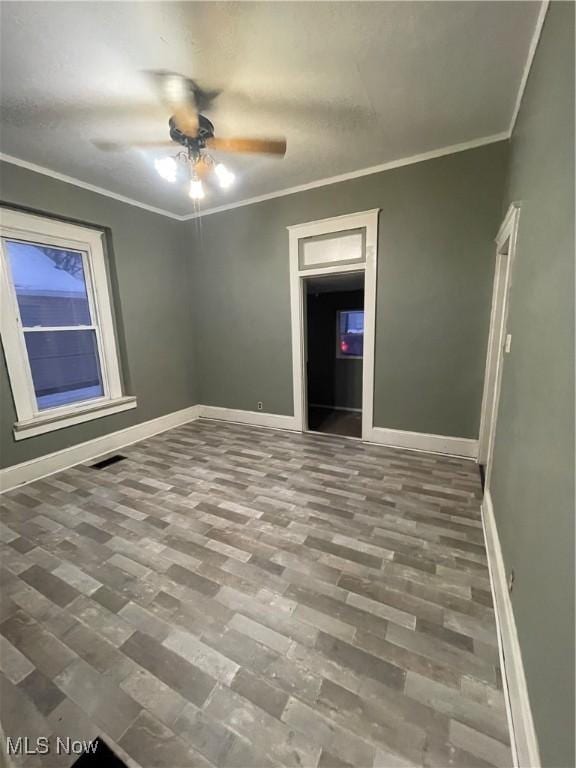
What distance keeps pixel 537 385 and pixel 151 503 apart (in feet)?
9.03

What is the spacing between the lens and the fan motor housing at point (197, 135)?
7.08 ft

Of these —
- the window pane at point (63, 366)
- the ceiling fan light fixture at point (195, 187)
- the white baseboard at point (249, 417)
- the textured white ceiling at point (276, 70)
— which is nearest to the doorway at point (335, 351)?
the white baseboard at point (249, 417)

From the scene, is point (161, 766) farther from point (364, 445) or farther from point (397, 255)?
point (397, 255)

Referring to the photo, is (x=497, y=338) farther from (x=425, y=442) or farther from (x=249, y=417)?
(x=249, y=417)

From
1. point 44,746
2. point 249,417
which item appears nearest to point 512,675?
point 44,746

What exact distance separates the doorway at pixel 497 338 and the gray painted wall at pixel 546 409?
0.87 feet

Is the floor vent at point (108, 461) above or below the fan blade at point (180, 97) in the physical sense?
below

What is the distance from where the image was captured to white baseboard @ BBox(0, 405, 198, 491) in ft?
9.47

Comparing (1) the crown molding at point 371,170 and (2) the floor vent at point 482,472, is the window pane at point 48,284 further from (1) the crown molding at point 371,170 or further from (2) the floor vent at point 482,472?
(2) the floor vent at point 482,472

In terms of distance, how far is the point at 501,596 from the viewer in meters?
1.50

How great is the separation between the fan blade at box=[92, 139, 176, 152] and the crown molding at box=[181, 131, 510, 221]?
1427 mm

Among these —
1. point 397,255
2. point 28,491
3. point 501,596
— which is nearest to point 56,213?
point 28,491

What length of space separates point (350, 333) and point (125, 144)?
385 centimetres

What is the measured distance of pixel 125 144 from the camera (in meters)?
2.58
